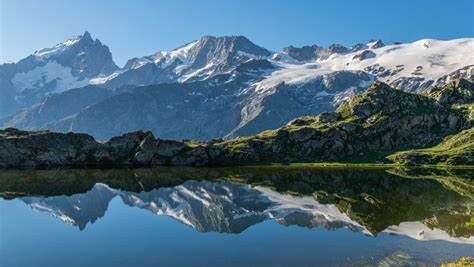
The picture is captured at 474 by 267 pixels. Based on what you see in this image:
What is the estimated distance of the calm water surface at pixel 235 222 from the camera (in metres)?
63.1

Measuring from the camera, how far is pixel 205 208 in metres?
107

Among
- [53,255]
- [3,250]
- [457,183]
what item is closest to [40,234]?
[3,250]

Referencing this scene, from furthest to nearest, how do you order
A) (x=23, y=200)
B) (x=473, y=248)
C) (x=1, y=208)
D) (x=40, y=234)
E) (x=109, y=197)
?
(x=109, y=197) < (x=23, y=200) < (x=1, y=208) < (x=40, y=234) < (x=473, y=248)

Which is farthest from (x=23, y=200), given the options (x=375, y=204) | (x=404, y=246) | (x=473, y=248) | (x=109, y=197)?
(x=473, y=248)

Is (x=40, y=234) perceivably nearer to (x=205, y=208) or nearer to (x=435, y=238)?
(x=205, y=208)

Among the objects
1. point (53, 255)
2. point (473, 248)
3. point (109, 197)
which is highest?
point (109, 197)

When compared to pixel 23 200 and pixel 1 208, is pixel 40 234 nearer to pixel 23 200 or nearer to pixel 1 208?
Answer: pixel 1 208

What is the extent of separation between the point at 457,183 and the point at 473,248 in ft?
311

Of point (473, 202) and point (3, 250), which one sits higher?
point (3, 250)

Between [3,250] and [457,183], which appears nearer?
[3,250]

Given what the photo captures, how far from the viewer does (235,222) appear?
90.2 m

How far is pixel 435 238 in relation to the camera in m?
70.8

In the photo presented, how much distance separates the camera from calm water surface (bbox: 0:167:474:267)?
63062 millimetres

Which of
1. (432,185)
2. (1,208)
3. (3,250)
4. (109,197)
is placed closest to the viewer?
(3,250)
